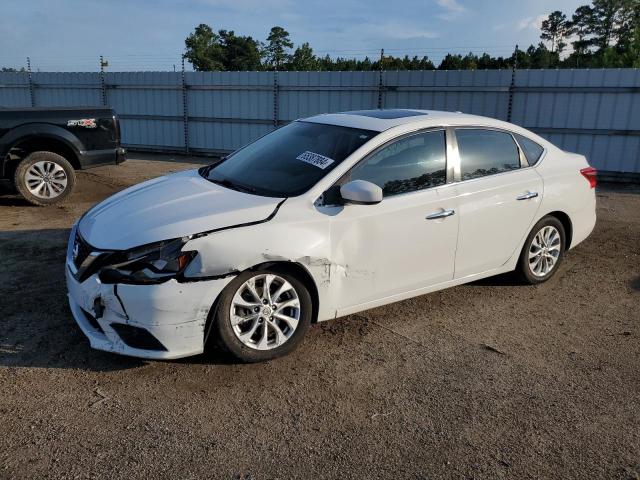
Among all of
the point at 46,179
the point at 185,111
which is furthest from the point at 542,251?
A: the point at 185,111

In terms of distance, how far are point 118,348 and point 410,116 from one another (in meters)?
2.80

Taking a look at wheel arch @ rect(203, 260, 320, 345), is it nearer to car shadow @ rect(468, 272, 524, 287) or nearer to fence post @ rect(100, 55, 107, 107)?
car shadow @ rect(468, 272, 524, 287)

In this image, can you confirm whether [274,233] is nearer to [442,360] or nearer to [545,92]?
[442,360]

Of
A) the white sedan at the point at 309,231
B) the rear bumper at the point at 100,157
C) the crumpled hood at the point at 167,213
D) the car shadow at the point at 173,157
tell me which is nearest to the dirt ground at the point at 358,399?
the white sedan at the point at 309,231

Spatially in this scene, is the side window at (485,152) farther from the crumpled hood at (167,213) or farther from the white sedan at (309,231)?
the crumpled hood at (167,213)

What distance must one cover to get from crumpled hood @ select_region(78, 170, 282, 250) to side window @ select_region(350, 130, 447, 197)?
2.50 feet

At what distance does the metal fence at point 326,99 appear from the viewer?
36.0 feet

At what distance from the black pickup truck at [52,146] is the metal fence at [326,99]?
19.8ft

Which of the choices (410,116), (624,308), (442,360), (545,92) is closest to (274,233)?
(442,360)

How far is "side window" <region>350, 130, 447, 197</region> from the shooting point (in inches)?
156

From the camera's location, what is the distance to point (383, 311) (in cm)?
453

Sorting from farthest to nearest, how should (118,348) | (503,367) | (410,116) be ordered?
(410,116)
(503,367)
(118,348)

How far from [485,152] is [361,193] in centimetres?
155

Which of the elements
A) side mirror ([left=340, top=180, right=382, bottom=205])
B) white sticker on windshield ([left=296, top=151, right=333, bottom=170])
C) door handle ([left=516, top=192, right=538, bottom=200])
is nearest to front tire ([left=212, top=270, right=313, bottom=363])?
side mirror ([left=340, top=180, right=382, bottom=205])
